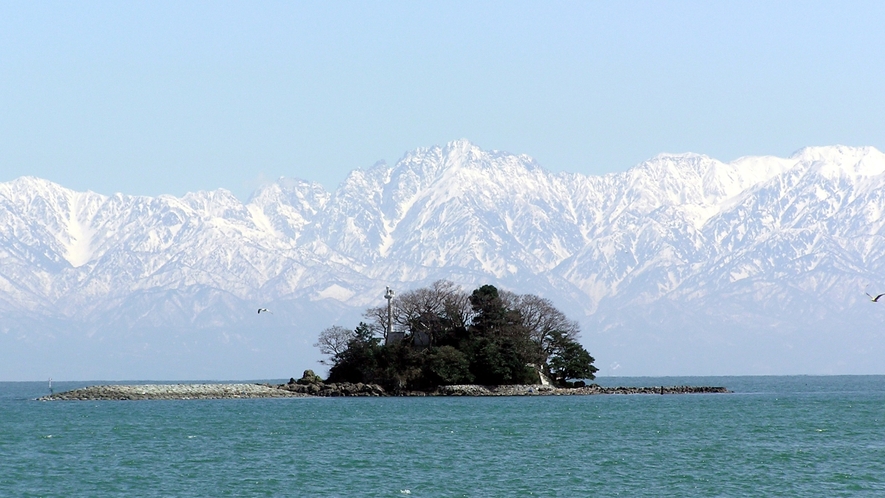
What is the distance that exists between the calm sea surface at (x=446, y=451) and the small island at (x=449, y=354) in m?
15.3

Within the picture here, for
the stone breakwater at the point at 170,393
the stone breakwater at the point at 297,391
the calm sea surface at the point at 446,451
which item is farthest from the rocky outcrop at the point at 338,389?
the calm sea surface at the point at 446,451

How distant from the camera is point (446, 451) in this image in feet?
203

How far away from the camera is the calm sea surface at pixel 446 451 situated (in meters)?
48.8

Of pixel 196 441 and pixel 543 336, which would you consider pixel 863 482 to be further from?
pixel 543 336

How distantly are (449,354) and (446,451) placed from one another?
52.4 m

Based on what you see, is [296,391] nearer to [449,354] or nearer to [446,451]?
[449,354]

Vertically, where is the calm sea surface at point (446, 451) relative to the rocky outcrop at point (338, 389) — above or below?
below

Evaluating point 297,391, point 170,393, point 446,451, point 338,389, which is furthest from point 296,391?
point 446,451

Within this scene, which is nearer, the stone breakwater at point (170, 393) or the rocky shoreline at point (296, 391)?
the rocky shoreline at point (296, 391)

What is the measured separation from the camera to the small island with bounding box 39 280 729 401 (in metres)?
116

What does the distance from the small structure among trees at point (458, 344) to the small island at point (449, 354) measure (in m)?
0.09

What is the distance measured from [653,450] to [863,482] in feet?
47.6

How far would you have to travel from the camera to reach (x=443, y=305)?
395 feet

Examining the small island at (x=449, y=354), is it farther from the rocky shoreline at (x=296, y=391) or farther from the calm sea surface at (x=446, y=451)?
the calm sea surface at (x=446, y=451)
